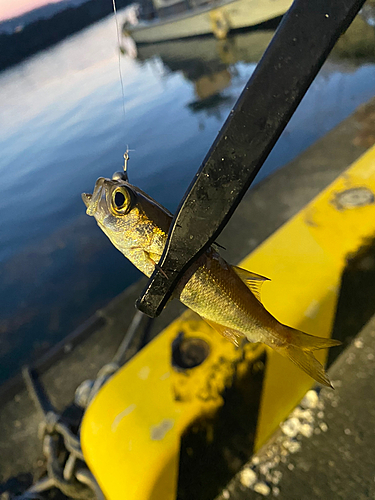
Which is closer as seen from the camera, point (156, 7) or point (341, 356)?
point (341, 356)

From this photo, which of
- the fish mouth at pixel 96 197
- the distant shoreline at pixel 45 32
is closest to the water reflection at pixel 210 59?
the fish mouth at pixel 96 197

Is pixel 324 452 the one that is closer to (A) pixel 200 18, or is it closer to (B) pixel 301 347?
(B) pixel 301 347

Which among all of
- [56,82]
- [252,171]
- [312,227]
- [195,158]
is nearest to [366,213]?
[312,227]

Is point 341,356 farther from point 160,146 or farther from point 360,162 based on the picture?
point 160,146

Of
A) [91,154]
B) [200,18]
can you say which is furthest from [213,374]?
[200,18]

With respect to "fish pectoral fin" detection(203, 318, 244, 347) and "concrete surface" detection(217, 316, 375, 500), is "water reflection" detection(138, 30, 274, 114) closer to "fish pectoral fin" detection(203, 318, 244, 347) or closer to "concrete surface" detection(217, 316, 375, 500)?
"concrete surface" detection(217, 316, 375, 500)

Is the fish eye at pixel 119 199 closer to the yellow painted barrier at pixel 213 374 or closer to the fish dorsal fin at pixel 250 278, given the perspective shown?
the fish dorsal fin at pixel 250 278
